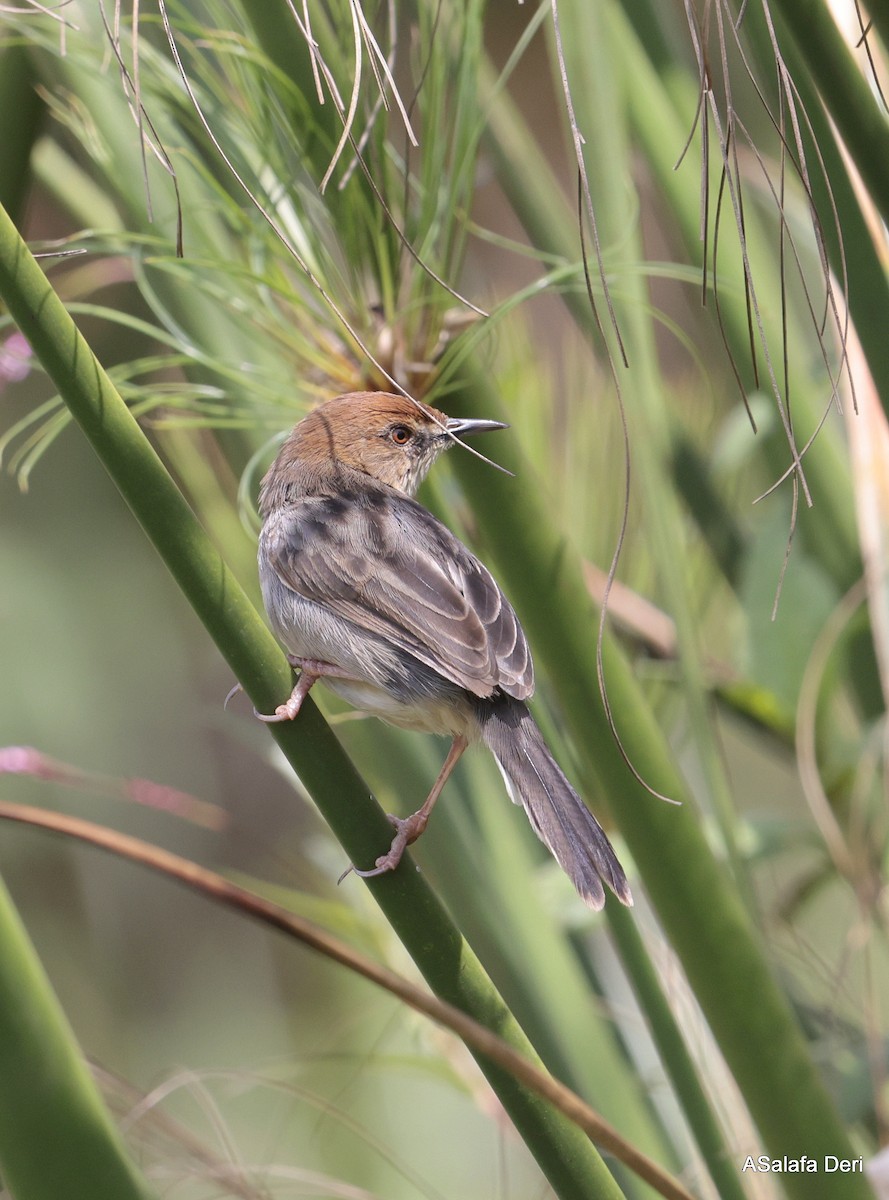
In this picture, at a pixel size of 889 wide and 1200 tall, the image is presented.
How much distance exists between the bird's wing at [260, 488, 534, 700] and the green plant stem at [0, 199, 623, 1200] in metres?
0.50

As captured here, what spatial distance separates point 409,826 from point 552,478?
903mm

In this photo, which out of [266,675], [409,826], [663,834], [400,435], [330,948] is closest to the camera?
[330,948]

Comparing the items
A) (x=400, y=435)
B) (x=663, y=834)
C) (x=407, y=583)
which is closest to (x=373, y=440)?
(x=400, y=435)

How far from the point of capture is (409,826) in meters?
1.24

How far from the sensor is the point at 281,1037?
3961 mm

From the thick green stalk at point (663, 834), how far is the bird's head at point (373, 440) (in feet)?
2.15

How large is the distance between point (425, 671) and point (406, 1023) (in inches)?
24.4

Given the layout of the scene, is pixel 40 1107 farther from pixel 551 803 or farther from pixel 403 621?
pixel 403 621

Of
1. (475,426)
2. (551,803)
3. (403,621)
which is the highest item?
(475,426)

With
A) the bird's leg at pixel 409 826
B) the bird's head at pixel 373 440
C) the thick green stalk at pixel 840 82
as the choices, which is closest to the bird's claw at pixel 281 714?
the bird's leg at pixel 409 826

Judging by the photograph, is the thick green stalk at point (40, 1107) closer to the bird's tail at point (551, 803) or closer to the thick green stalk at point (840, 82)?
the bird's tail at point (551, 803)

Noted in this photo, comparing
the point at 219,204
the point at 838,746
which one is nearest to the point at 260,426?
the point at 219,204

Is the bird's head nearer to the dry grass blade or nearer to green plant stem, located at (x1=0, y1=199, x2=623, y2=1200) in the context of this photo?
green plant stem, located at (x1=0, y1=199, x2=623, y2=1200)

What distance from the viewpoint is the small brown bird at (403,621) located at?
4.60 ft
